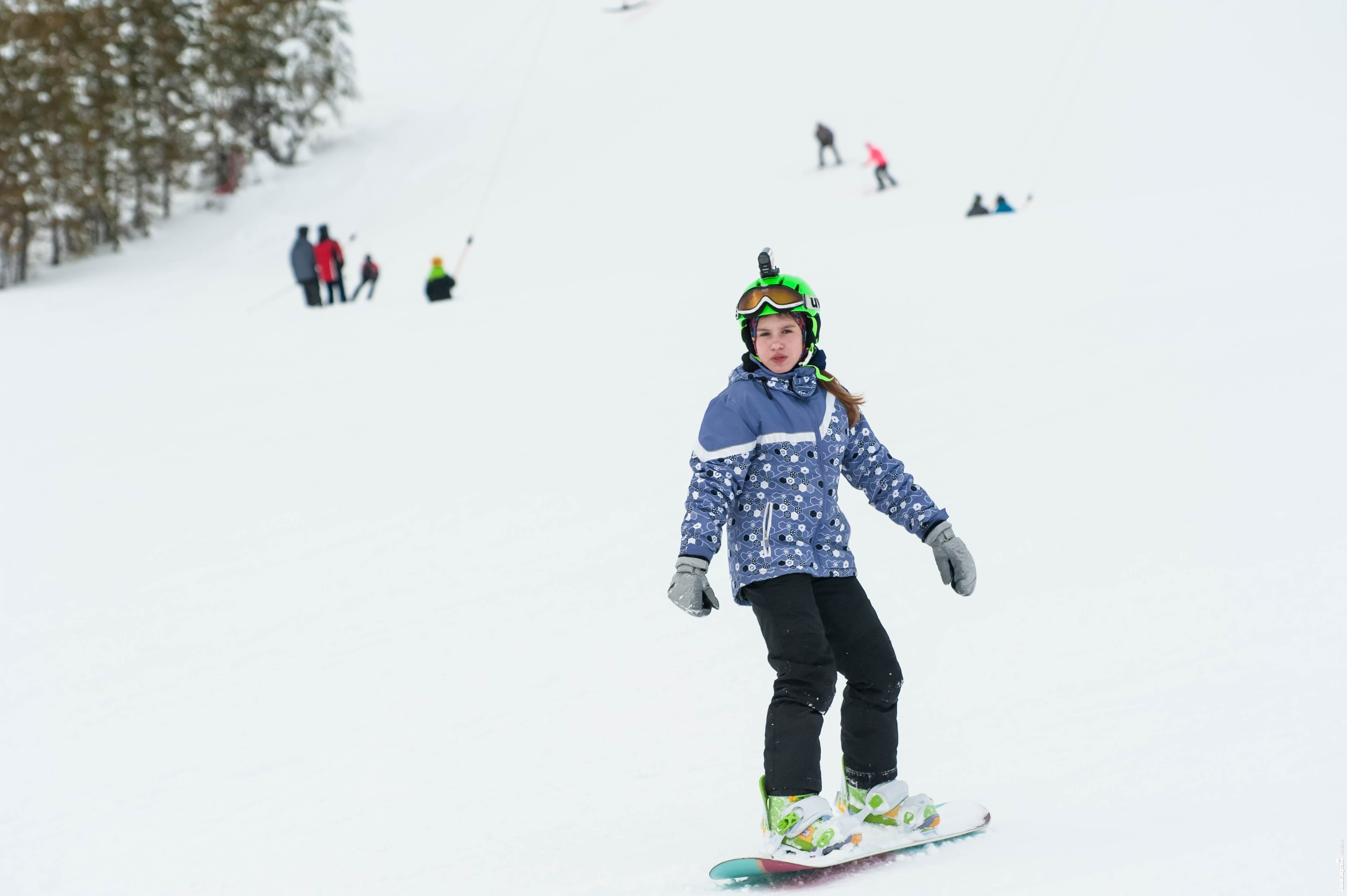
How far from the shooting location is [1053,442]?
7676 mm

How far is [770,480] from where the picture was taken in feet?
10.5

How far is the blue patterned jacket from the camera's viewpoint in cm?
314

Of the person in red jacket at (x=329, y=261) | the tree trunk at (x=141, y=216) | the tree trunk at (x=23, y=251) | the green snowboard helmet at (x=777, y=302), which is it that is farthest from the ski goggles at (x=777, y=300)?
the tree trunk at (x=141, y=216)

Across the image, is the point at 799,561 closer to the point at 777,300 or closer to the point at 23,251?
the point at 777,300

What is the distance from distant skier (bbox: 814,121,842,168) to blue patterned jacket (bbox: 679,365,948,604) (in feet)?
79.8

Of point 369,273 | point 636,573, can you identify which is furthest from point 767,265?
point 369,273

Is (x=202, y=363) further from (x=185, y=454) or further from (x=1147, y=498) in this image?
(x=1147, y=498)

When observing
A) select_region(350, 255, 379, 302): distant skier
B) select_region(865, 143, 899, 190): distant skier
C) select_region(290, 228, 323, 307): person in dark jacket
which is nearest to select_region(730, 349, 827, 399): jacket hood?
select_region(290, 228, 323, 307): person in dark jacket

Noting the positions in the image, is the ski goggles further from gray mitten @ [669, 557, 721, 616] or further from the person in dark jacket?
the person in dark jacket

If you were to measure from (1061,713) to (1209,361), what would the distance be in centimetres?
574

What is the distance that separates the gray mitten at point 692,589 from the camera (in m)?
2.94

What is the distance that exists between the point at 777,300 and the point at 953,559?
880 millimetres

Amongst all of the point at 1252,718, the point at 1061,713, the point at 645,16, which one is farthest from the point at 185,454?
the point at 645,16

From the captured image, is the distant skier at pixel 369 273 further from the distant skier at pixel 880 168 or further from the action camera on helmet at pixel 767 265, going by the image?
the action camera on helmet at pixel 767 265
